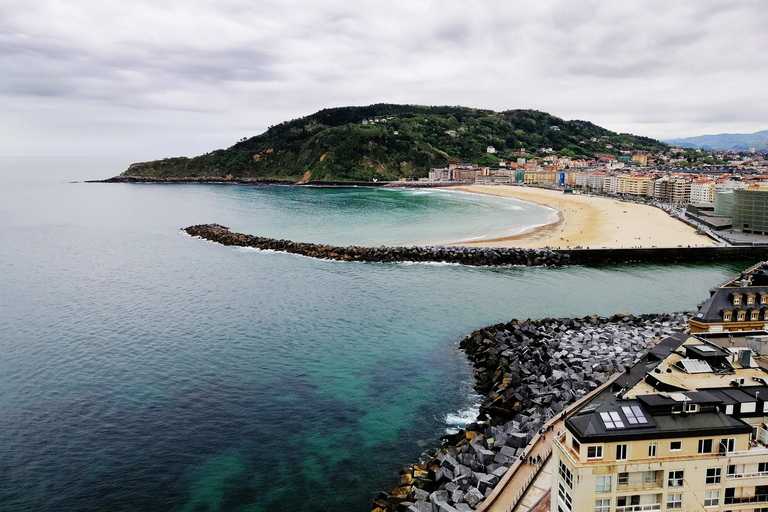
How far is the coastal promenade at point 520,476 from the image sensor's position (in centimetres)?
1488

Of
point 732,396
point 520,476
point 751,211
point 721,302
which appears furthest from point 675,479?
point 751,211

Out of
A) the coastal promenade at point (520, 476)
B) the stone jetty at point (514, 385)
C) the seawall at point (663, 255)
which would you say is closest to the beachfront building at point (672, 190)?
the seawall at point (663, 255)

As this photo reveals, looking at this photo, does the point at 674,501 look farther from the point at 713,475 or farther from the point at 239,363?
the point at 239,363

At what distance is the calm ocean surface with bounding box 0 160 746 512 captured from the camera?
741 inches

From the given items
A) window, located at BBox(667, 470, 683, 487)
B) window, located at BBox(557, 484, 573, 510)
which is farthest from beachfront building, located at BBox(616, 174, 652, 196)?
window, located at BBox(557, 484, 573, 510)

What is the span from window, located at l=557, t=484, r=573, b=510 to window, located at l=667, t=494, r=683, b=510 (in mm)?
2120

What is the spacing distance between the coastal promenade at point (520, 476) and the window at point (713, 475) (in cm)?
332

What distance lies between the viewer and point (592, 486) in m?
11.0

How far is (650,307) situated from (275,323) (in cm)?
2748

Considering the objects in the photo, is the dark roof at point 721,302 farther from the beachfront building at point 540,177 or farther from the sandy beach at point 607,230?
the beachfront building at point 540,177

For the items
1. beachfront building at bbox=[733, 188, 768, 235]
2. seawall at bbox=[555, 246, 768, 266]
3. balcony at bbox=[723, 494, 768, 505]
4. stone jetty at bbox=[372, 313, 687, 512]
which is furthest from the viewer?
beachfront building at bbox=[733, 188, 768, 235]

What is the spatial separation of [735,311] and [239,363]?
24809 millimetres

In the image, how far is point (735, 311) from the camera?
78.5 feet

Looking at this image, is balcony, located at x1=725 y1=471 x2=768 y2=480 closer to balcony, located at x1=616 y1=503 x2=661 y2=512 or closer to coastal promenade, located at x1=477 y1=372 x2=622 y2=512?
balcony, located at x1=616 y1=503 x2=661 y2=512
